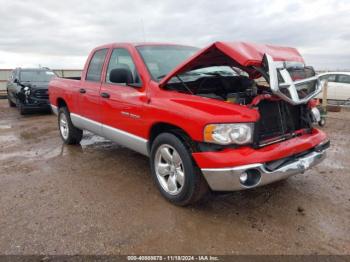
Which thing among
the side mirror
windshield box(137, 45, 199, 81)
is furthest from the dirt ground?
windshield box(137, 45, 199, 81)

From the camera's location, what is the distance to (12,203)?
368 centimetres

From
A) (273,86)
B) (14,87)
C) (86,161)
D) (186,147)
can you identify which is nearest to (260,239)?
(186,147)

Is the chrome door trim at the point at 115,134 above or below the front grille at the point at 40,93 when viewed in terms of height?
below

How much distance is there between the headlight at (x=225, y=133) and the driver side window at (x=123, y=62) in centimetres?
140

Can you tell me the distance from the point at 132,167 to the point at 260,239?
2488 millimetres

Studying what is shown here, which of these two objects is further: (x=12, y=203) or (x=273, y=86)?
(x=12, y=203)

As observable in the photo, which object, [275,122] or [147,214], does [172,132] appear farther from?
[275,122]

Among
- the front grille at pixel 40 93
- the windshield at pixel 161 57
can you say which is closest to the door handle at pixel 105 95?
the windshield at pixel 161 57

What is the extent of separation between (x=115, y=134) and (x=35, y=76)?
8.89m

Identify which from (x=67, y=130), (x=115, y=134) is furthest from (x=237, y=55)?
(x=67, y=130)

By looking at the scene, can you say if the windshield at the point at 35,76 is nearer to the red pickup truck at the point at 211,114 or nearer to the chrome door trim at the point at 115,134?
the chrome door trim at the point at 115,134

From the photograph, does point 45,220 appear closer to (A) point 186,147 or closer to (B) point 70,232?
(B) point 70,232

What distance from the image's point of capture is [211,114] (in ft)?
9.73

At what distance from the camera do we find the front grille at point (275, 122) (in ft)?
10.5
